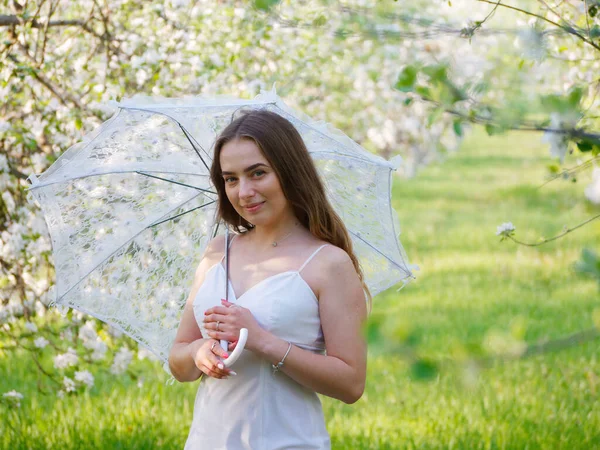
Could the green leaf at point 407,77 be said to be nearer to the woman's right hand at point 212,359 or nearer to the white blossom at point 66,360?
the woman's right hand at point 212,359

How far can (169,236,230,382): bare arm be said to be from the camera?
264 cm

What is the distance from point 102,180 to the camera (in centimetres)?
311

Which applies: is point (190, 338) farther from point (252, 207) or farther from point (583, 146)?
point (583, 146)

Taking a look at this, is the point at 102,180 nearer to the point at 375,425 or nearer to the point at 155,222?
the point at 155,222

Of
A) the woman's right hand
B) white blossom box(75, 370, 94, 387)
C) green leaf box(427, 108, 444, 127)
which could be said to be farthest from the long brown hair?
white blossom box(75, 370, 94, 387)

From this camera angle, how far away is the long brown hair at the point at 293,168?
2635 millimetres

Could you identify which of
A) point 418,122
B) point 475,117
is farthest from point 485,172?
point 475,117

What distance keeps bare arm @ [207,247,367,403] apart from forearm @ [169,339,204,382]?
0.88 feet

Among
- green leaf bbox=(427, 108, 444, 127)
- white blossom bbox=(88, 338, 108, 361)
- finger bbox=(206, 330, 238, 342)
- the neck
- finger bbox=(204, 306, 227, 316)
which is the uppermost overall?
green leaf bbox=(427, 108, 444, 127)

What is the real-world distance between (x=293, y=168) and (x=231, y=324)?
545 mm

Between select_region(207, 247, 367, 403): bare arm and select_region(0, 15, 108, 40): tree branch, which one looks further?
select_region(0, 15, 108, 40): tree branch

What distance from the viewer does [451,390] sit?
17.2 ft

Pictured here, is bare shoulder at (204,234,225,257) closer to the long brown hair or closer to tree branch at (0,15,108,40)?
the long brown hair

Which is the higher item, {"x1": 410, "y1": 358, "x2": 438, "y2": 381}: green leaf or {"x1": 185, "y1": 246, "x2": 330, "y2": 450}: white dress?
{"x1": 410, "y1": 358, "x2": 438, "y2": 381}: green leaf
